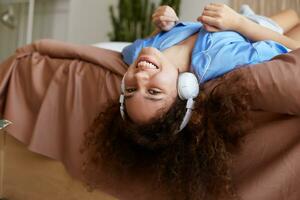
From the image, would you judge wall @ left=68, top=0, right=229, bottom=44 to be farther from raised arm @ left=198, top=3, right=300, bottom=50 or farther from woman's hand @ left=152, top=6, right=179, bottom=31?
raised arm @ left=198, top=3, right=300, bottom=50

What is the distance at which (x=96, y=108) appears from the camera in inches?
36.4

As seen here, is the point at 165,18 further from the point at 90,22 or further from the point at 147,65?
the point at 90,22

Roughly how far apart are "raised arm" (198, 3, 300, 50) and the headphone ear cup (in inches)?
9.0

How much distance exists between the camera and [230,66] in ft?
2.82

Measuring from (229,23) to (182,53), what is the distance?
138 millimetres

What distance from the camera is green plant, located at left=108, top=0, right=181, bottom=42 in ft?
8.71

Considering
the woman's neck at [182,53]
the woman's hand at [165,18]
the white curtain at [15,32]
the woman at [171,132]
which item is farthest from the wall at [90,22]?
the woman at [171,132]

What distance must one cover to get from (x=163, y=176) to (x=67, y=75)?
1.32 ft

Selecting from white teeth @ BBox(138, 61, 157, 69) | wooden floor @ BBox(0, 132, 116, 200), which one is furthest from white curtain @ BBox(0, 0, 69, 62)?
white teeth @ BBox(138, 61, 157, 69)

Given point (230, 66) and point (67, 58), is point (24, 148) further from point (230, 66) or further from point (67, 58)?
point (230, 66)

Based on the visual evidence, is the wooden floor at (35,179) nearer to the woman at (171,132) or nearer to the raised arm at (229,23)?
the woman at (171,132)

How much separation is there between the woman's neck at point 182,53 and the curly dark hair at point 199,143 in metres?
0.15

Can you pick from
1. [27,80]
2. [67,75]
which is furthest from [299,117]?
[27,80]

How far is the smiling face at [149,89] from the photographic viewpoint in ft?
2.45
